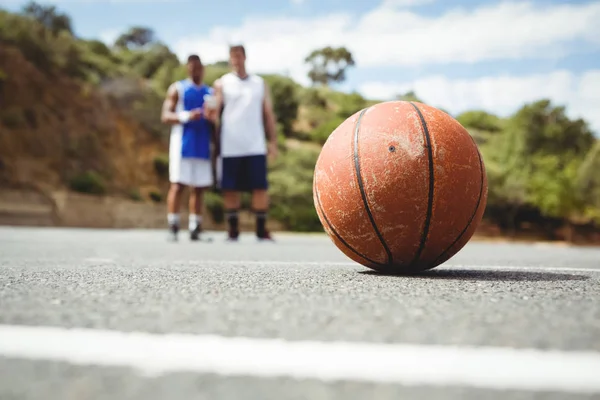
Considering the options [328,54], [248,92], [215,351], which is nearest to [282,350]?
[215,351]

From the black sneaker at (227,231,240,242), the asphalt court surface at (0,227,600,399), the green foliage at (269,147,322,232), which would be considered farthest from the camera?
the green foliage at (269,147,322,232)

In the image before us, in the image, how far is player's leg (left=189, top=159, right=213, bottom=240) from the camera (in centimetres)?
775

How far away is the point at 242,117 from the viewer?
757cm

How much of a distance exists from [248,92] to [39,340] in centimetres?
649

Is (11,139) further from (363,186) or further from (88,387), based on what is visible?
(88,387)

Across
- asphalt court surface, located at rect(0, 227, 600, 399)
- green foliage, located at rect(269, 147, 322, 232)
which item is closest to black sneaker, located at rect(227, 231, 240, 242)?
asphalt court surface, located at rect(0, 227, 600, 399)

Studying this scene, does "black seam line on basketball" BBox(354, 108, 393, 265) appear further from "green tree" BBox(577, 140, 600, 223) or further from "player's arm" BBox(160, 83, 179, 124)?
"green tree" BBox(577, 140, 600, 223)

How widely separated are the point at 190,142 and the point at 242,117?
792mm

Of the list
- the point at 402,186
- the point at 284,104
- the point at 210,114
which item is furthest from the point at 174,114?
the point at 284,104

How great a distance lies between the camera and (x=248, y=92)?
770 centimetres

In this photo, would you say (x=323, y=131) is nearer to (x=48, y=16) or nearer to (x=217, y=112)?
(x=48, y=16)

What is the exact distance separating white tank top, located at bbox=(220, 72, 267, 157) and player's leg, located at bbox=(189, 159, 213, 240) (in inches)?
17.8

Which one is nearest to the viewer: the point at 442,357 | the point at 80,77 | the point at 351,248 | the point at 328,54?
the point at 442,357

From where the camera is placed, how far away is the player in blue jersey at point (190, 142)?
7633mm
